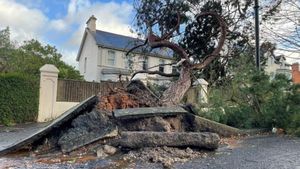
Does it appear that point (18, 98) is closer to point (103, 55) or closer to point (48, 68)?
point (48, 68)

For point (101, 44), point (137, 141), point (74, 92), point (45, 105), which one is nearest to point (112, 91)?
point (137, 141)

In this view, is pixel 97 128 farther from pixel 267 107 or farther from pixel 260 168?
pixel 267 107

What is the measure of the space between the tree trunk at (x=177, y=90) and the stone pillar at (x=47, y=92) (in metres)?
8.15

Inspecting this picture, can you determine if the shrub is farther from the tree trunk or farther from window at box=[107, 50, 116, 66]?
window at box=[107, 50, 116, 66]

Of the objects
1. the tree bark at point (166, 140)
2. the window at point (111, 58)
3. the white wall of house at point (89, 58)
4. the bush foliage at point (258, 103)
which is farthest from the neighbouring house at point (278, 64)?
the white wall of house at point (89, 58)

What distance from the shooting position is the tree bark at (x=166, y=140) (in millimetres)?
4453

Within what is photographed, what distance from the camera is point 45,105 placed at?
1371 centimetres

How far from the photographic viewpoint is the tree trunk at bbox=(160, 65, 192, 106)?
6664mm

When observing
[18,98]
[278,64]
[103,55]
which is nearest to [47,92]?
[18,98]

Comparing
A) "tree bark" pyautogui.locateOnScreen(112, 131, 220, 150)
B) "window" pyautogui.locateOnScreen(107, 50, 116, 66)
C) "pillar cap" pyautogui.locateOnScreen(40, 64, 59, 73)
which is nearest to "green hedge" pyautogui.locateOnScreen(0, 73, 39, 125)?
"pillar cap" pyautogui.locateOnScreen(40, 64, 59, 73)

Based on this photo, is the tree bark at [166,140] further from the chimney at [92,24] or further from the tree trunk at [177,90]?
the chimney at [92,24]

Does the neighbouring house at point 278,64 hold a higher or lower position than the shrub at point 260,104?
higher

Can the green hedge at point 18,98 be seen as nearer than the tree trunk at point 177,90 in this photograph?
No

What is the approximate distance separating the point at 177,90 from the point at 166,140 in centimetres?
265
